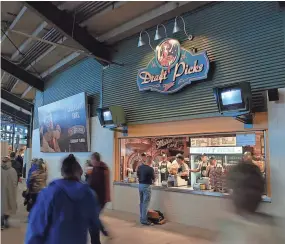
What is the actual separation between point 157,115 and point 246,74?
2357mm

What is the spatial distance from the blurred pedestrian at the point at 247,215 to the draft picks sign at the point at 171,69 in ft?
16.3

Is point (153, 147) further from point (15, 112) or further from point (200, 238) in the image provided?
point (15, 112)

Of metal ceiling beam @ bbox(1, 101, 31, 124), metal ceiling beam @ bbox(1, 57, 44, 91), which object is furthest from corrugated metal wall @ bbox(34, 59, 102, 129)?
metal ceiling beam @ bbox(1, 101, 31, 124)

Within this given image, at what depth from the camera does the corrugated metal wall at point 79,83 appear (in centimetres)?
962

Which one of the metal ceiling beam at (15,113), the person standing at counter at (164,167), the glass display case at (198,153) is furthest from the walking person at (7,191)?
the metal ceiling beam at (15,113)

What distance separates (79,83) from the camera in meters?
10.5

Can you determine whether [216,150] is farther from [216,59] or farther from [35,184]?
[35,184]

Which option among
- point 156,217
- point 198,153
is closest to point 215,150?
point 198,153

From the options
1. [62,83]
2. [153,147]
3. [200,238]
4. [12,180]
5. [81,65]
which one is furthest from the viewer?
[62,83]

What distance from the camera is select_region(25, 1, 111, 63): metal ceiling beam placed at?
24.0 ft

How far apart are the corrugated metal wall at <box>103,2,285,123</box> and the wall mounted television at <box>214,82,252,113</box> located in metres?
0.52

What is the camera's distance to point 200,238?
18.3ft

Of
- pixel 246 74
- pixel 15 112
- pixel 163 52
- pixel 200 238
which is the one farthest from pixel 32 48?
pixel 15 112

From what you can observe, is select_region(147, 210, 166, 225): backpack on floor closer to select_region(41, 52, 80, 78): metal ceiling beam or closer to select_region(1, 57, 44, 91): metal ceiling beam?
select_region(41, 52, 80, 78): metal ceiling beam
